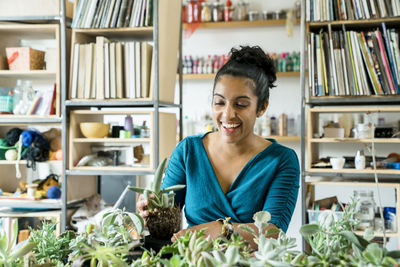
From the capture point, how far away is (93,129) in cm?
262

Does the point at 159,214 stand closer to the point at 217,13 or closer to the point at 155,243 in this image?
the point at 155,243

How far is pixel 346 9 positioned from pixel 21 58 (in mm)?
1962

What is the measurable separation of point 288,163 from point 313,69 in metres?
1.11

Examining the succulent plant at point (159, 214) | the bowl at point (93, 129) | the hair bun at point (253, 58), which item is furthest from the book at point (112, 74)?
the succulent plant at point (159, 214)

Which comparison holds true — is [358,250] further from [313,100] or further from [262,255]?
[313,100]

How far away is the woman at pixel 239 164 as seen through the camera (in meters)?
1.52

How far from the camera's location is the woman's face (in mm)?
1516

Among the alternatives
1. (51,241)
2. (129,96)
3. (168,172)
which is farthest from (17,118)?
(51,241)

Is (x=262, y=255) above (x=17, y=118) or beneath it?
beneath

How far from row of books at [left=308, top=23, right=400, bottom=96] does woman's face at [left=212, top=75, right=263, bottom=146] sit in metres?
1.08

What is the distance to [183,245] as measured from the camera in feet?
2.12

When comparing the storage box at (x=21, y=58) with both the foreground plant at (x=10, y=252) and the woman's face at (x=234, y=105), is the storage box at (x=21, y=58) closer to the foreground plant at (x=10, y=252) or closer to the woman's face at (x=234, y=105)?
the woman's face at (x=234, y=105)

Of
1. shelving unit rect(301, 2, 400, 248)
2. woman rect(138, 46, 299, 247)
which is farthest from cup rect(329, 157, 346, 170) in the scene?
woman rect(138, 46, 299, 247)

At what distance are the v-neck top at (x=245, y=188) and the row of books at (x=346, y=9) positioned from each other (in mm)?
1178
